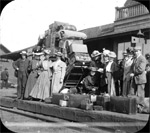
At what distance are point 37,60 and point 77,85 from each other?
1873mm

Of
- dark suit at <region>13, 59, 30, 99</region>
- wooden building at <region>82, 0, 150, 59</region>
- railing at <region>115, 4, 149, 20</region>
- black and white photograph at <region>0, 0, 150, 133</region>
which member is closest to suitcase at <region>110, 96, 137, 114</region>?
black and white photograph at <region>0, 0, 150, 133</region>

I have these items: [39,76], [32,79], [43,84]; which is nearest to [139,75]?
[43,84]

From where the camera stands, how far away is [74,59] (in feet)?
29.7

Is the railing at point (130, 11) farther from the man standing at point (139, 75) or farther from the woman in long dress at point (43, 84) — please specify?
the man standing at point (139, 75)

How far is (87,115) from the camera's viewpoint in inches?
237


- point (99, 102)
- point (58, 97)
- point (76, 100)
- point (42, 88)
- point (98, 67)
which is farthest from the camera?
point (42, 88)

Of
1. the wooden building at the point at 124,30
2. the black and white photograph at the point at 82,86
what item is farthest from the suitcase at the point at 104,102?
the wooden building at the point at 124,30

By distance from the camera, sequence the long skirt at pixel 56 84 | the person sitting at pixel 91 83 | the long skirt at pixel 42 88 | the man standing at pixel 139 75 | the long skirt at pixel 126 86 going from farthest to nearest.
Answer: the long skirt at pixel 42 88
the long skirt at pixel 56 84
the person sitting at pixel 91 83
the long skirt at pixel 126 86
the man standing at pixel 139 75

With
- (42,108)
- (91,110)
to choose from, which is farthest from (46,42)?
(91,110)

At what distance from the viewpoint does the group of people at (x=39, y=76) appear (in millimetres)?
8578

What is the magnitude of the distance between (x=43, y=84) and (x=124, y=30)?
5486 mm

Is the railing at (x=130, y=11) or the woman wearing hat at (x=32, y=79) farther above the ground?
the railing at (x=130, y=11)

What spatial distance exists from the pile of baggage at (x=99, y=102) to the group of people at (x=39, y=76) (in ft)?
3.06

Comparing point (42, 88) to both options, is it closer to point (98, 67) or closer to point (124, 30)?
→ point (98, 67)
